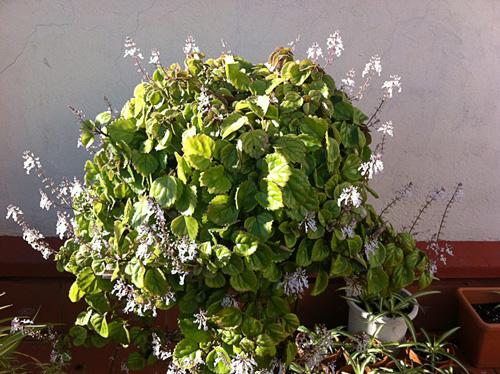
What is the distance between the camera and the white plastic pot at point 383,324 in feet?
7.50

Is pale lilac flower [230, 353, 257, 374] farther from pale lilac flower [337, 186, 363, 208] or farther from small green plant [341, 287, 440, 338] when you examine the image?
small green plant [341, 287, 440, 338]

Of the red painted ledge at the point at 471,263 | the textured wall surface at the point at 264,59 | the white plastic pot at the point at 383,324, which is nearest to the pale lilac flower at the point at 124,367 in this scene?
the textured wall surface at the point at 264,59

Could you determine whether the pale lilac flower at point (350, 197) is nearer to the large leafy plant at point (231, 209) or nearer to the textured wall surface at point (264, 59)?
the large leafy plant at point (231, 209)

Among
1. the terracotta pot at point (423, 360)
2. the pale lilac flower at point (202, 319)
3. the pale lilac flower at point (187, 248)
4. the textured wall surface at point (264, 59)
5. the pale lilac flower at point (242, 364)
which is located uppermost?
the textured wall surface at point (264, 59)

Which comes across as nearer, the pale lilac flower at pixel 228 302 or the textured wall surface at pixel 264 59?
the pale lilac flower at pixel 228 302

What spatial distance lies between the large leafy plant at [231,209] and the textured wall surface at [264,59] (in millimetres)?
734

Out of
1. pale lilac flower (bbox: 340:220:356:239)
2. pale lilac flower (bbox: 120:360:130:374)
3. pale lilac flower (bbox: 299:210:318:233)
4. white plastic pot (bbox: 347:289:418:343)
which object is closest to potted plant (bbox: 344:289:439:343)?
white plastic pot (bbox: 347:289:418:343)

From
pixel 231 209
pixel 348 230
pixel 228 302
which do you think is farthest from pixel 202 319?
pixel 348 230

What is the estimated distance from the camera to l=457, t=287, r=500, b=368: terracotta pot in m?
2.42

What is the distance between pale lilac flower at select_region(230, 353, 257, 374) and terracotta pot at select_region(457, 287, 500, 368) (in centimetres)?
136

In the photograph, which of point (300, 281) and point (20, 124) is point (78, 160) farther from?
point (300, 281)

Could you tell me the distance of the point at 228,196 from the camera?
1562mm

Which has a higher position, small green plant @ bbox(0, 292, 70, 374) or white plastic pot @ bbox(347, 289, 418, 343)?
white plastic pot @ bbox(347, 289, 418, 343)

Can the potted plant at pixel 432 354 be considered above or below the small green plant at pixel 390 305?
below
